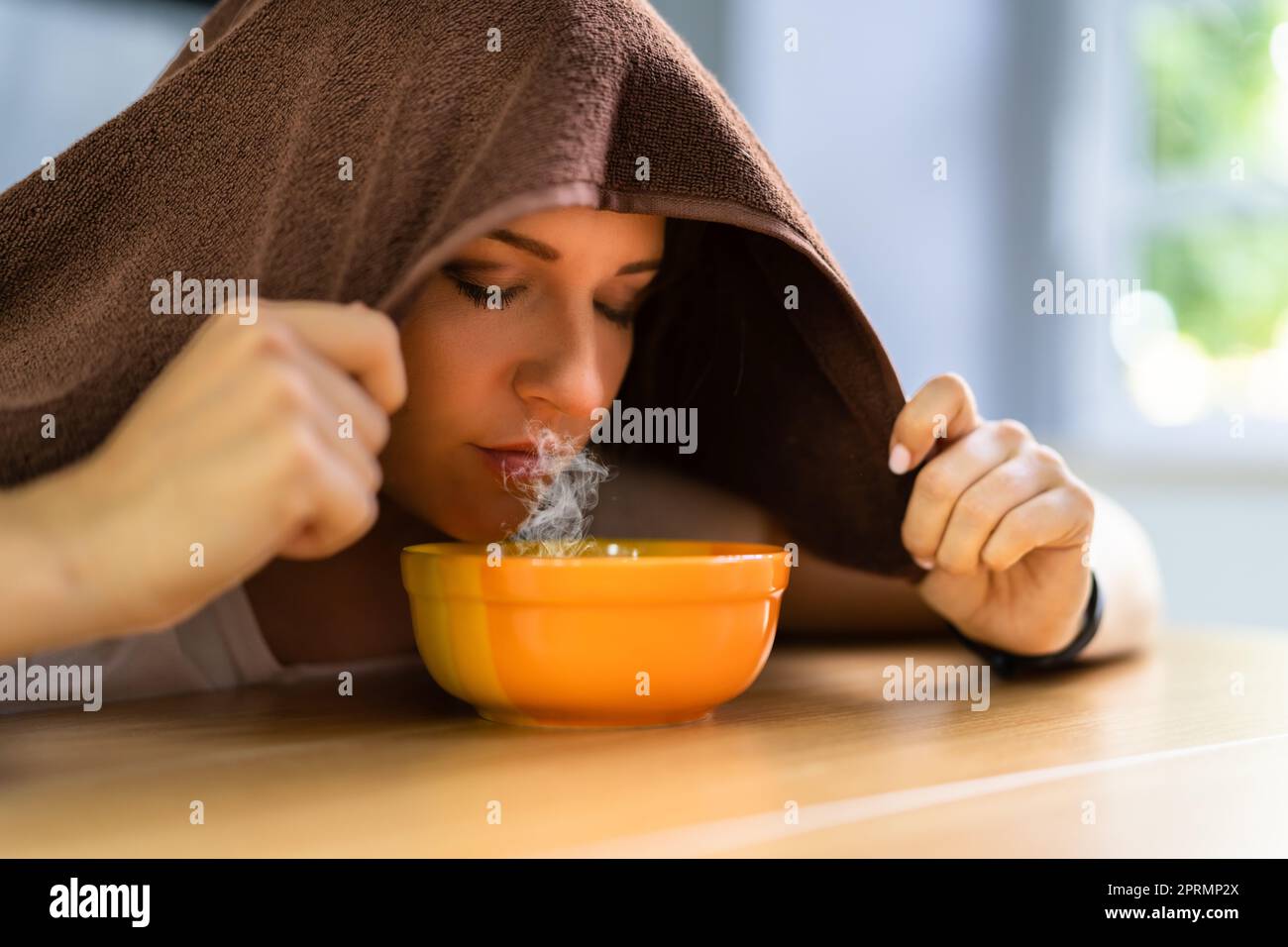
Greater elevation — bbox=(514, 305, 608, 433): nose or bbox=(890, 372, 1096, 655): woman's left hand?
bbox=(514, 305, 608, 433): nose

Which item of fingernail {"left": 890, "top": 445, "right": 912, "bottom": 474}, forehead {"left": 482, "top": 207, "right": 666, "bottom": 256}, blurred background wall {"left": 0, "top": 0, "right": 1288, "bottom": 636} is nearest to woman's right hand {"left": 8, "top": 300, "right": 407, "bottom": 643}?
forehead {"left": 482, "top": 207, "right": 666, "bottom": 256}

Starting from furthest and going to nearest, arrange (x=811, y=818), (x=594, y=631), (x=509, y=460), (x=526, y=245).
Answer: (x=509, y=460)
(x=526, y=245)
(x=594, y=631)
(x=811, y=818)

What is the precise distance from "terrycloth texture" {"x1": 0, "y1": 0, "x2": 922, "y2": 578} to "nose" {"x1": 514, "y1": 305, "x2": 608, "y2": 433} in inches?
5.8

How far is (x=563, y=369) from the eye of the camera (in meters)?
0.89

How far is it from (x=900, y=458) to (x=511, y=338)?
33cm

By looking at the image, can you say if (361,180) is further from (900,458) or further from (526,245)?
(900,458)

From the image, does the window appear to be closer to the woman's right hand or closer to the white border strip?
the white border strip

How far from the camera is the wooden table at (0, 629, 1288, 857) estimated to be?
0.56 metres

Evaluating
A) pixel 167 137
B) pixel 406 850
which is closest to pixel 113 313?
pixel 167 137

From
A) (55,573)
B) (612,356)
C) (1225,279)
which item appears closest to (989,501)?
(612,356)

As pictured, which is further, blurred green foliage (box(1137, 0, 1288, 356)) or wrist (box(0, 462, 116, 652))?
blurred green foliage (box(1137, 0, 1288, 356))

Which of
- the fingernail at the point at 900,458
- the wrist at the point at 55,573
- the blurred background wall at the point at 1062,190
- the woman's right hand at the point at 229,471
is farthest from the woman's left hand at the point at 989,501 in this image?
the blurred background wall at the point at 1062,190

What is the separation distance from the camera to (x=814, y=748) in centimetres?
74

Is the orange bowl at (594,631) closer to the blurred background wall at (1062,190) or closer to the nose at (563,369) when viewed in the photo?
the nose at (563,369)
